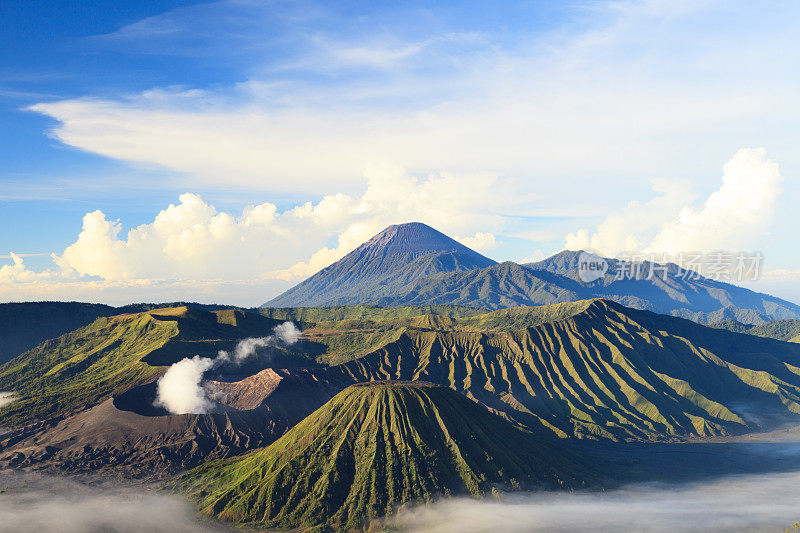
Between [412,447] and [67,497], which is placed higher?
[412,447]

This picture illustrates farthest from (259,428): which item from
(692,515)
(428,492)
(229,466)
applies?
(692,515)

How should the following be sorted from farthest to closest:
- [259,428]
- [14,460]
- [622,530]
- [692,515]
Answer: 1. [259,428]
2. [14,460]
3. [692,515]
4. [622,530]

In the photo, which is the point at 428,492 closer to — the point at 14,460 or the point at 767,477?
the point at 767,477

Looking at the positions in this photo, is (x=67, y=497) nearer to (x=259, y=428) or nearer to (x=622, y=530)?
(x=259, y=428)

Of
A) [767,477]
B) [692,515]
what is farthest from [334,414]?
[767,477]

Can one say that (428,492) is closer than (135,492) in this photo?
Yes

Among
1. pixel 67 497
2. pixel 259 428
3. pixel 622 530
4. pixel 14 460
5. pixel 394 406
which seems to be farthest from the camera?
pixel 259 428
